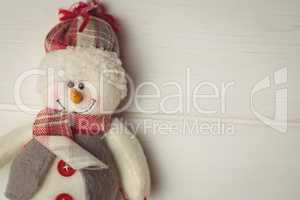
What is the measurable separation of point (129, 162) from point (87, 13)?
0.86 feet

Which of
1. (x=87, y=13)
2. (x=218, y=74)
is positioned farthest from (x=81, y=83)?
(x=218, y=74)

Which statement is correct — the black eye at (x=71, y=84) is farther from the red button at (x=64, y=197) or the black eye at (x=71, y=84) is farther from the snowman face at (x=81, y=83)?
the red button at (x=64, y=197)

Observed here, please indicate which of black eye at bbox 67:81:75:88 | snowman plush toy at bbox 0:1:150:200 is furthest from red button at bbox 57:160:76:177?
black eye at bbox 67:81:75:88

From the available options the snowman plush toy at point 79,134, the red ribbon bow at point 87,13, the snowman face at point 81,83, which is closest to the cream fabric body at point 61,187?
the snowman plush toy at point 79,134

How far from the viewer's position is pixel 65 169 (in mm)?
538

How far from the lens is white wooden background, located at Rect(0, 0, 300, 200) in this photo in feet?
2.10

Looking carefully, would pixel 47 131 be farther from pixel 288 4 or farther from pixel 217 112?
pixel 288 4

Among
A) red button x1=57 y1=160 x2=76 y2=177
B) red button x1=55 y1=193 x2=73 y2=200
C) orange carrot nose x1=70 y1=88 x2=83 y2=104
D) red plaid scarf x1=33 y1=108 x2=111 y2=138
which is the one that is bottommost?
red button x1=55 y1=193 x2=73 y2=200

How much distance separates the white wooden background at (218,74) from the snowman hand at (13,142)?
97 millimetres

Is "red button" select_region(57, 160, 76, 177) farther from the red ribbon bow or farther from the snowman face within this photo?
the red ribbon bow

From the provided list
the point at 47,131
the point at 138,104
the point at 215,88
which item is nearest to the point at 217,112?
the point at 215,88

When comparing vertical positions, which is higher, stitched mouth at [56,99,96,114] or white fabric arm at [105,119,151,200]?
stitched mouth at [56,99,96,114]

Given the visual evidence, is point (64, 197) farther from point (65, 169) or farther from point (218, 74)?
point (218, 74)

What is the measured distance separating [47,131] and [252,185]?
0.38 meters
